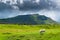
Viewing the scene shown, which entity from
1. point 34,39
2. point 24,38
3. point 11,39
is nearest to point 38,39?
point 34,39

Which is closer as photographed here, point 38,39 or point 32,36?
point 38,39

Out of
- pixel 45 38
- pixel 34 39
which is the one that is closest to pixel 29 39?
pixel 34 39

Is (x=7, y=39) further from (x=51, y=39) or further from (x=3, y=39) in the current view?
(x=51, y=39)

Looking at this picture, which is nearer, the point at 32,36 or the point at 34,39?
the point at 34,39

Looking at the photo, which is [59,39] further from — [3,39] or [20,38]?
[3,39]

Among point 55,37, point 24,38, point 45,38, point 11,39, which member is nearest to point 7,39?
point 11,39

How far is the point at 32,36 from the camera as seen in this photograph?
2370 inches

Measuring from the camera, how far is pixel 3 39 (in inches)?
2295

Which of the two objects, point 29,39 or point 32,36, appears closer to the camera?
point 29,39

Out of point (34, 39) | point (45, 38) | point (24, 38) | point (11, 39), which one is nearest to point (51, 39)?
point (45, 38)

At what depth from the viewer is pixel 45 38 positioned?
56.8m

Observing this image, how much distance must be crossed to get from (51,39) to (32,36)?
7.89 meters

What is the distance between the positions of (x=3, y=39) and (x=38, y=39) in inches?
495

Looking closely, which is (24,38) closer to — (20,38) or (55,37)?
(20,38)
